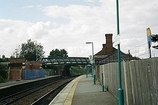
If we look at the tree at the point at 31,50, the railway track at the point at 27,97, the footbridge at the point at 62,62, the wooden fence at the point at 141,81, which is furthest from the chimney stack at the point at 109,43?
the tree at the point at 31,50

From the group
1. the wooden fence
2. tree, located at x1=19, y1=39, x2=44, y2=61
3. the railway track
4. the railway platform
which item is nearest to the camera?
the wooden fence

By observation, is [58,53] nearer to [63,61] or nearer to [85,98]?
[63,61]

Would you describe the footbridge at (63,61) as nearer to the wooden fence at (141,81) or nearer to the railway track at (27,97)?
the railway track at (27,97)

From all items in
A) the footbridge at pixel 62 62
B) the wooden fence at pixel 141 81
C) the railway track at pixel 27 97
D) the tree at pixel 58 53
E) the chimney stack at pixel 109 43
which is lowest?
the railway track at pixel 27 97

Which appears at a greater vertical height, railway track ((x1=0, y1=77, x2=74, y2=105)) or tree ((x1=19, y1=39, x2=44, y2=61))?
tree ((x1=19, y1=39, x2=44, y2=61))

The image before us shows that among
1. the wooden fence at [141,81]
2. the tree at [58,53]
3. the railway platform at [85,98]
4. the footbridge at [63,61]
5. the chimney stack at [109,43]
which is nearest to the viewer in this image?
the wooden fence at [141,81]

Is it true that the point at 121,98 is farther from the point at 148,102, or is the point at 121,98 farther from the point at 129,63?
the point at 148,102

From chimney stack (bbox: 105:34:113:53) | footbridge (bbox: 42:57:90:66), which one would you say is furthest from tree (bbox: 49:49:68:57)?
chimney stack (bbox: 105:34:113:53)

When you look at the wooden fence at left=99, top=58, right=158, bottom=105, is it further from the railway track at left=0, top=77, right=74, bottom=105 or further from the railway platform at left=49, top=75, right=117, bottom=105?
the railway track at left=0, top=77, right=74, bottom=105

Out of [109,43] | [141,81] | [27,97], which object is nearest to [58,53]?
[109,43]

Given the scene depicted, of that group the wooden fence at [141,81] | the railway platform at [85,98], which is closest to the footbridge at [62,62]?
the railway platform at [85,98]

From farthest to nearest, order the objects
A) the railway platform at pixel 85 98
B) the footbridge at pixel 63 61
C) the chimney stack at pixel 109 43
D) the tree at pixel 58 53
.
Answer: the tree at pixel 58 53 → the footbridge at pixel 63 61 → the chimney stack at pixel 109 43 → the railway platform at pixel 85 98

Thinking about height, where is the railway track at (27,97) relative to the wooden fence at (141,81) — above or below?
below

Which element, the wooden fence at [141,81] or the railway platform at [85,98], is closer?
the wooden fence at [141,81]
